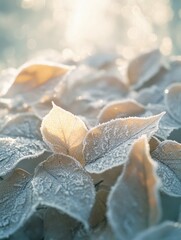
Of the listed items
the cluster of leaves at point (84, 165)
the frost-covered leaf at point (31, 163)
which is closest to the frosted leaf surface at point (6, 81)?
the cluster of leaves at point (84, 165)

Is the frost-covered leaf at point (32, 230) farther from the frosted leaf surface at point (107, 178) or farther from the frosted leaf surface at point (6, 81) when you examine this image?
the frosted leaf surface at point (6, 81)

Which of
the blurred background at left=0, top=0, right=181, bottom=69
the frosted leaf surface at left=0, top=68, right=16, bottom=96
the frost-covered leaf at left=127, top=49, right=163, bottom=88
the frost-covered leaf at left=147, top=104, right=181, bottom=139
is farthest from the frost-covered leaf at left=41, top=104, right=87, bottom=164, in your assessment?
the blurred background at left=0, top=0, right=181, bottom=69

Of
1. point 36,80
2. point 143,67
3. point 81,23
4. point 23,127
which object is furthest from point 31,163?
point 81,23

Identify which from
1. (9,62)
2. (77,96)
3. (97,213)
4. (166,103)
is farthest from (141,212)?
(9,62)

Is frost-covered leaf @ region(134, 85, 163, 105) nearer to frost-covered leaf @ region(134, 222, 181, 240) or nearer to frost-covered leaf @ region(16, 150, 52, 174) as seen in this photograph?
frost-covered leaf @ region(16, 150, 52, 174)

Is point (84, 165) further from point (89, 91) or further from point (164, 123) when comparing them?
point (89, 91)

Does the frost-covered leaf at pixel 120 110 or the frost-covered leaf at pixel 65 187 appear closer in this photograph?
the frost-covered leaf at pixel 65 187
